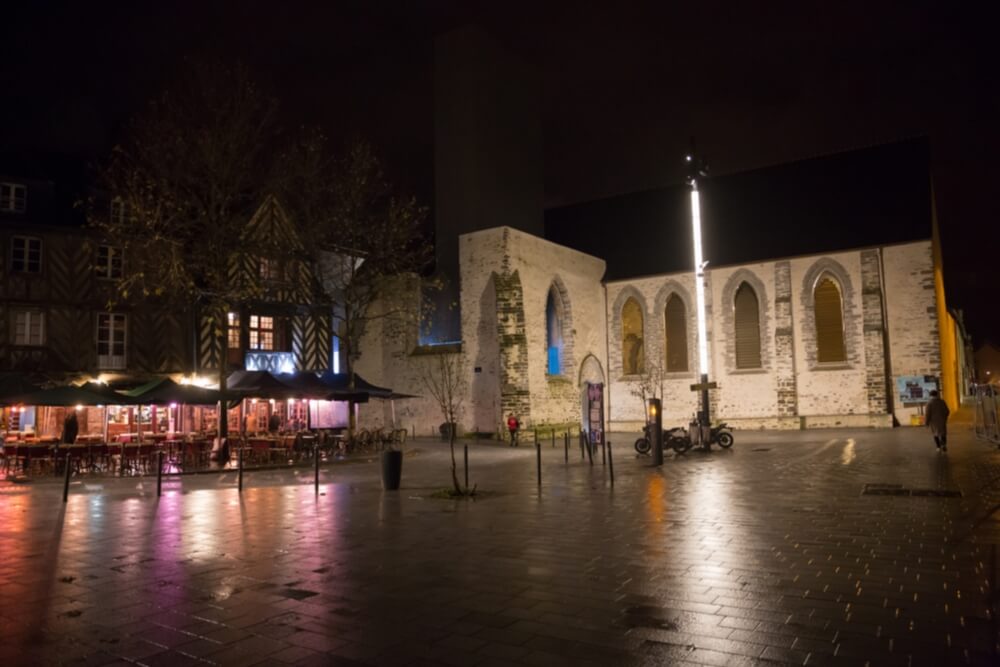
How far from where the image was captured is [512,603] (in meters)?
5.12

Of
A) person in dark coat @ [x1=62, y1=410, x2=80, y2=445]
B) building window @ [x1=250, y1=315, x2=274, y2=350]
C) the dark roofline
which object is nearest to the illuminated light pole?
the dark roofline

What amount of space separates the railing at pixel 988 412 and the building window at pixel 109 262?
2587 centimetres

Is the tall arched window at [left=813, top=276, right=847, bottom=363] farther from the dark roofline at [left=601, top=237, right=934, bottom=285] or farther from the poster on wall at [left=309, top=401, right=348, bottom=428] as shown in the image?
the poster on wall at [left=309, top=401, right=348, bottom=428]

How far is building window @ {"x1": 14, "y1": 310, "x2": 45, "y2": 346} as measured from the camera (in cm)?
2261

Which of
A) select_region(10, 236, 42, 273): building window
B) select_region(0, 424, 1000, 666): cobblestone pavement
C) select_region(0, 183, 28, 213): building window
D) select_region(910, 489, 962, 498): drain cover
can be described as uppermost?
select_region(0, 183, 28, 213): building window

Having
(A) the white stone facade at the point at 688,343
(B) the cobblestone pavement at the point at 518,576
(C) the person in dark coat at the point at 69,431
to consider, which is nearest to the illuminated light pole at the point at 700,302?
(B) the cobblestone pavement at the point at 518,576

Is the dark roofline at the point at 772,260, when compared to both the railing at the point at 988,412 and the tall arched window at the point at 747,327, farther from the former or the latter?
the railing at the point at 988,412

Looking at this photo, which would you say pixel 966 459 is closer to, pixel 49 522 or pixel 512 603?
pixel 512 603

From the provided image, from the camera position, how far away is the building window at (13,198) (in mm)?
23375

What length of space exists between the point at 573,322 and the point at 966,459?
17.7 metres

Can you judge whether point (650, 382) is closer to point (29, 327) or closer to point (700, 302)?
point (700, 302)

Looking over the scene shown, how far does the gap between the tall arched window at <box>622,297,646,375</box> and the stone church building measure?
97 mm

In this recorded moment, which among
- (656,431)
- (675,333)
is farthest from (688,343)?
(656,431)

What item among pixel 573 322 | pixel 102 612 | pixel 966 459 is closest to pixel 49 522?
pixel 102 612
